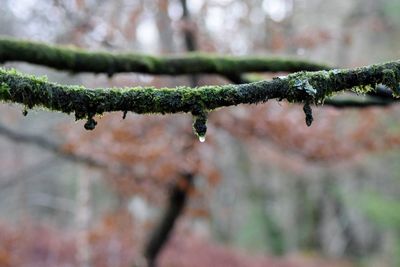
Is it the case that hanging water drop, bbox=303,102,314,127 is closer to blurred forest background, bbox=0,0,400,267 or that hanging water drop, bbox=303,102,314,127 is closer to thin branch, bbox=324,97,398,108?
blurred forest background, bbox=0,0,400,267

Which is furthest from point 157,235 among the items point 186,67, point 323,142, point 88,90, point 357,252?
point 357,252

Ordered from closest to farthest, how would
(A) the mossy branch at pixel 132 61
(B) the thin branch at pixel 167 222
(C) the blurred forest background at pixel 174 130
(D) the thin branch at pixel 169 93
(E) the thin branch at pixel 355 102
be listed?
(D) the thin branch at pixel 169 93, (A) the mossy branch at pixel 132 61, (E) the thin branch at pixel 355 102, (C) the blurred forest background at pixel 174 130, (B) the thin branch at pixel 167 222

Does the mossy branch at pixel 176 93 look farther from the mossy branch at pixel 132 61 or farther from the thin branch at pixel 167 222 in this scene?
the thin branch at pixel 167 222

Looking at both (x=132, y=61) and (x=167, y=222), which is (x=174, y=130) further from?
(x=132, y=61)

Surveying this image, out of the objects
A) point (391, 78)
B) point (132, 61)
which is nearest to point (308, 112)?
point (391, 78)

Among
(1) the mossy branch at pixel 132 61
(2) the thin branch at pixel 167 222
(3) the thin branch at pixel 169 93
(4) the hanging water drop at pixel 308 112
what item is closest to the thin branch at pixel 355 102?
(1) the mossy branch at pixel 132 61

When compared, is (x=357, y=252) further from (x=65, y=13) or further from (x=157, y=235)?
(x=65, y=13)
